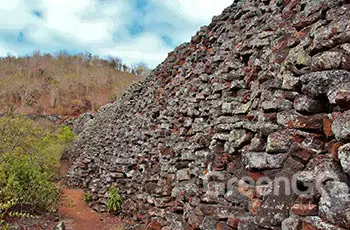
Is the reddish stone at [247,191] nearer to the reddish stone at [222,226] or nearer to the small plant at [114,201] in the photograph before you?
the reddish stone at [222,226]

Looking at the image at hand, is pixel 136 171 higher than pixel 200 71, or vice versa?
pixel 200 71

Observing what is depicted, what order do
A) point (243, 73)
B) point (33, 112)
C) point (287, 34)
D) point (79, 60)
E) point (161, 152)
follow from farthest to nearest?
1. point (79, 60)
2. point (33, 112)
3. point (161, 152)
4. point (243, 73)
5. point (287, 34)

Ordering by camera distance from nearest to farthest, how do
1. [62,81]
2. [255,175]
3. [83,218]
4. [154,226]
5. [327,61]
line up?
[327,61] → [255,175] → [154,226] → [83,218] → [62,81]

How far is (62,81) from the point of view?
47.1 metres

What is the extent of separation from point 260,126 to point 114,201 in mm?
7562

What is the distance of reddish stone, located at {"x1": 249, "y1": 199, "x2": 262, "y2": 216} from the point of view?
304 centimetres

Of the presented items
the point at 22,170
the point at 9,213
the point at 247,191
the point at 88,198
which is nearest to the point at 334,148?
the point at 247,191

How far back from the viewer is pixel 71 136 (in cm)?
2428

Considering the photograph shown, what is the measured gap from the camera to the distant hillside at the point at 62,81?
39.9 meters

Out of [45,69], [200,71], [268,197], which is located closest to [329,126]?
[268,197]

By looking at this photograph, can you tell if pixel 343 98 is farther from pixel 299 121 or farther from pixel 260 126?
pixel 260 126

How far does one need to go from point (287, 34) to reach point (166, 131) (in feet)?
14.6

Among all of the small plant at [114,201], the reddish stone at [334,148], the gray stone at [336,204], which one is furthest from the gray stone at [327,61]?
the small plant at [114,201]

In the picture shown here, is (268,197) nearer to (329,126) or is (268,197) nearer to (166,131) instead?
(329,126)
